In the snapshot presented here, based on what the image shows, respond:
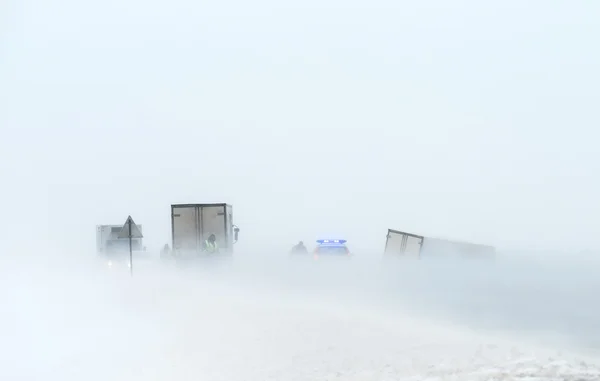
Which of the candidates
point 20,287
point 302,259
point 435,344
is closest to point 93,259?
point 302,259

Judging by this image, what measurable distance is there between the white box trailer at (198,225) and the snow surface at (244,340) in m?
5.80

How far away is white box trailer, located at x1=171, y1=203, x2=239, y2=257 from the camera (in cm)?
4072

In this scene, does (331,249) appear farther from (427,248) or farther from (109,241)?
(109,241)

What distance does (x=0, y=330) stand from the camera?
24.1 m

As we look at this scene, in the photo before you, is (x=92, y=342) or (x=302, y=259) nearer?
(x=92, y=342)

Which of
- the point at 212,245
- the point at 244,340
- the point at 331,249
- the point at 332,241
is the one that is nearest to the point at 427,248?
the point at 331,249

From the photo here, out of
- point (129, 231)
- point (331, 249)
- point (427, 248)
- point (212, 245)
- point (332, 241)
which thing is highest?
point (129, 231)

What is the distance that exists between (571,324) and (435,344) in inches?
313

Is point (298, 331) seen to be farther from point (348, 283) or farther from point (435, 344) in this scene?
point (348, 283)

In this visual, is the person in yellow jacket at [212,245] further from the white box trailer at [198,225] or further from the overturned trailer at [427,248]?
the overturned trailer at [427,248]

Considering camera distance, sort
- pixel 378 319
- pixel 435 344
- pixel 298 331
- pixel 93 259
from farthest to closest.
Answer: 1. pixel 93 259
2. pixel 378 319
3. pixel 298 331
4. pixel 435 344

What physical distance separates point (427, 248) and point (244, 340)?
29.2 m

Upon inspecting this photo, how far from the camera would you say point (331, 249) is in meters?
48.4

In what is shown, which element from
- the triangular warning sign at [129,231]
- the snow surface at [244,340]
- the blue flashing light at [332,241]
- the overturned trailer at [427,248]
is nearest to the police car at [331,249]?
the blue flashing light at [332,241]
